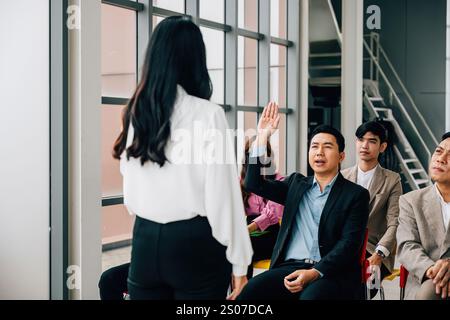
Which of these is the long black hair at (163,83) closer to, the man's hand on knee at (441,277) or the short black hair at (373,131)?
the man's hand on knee at (441,277)

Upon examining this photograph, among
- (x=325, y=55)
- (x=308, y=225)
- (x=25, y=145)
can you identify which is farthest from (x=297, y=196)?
(x=325, y=55)

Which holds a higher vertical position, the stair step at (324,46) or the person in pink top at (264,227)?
the stair step at (324,46)

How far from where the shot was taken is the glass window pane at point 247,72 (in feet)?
19.2

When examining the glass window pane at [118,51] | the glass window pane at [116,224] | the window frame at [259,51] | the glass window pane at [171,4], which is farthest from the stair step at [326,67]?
the glass window pane at [116,224]

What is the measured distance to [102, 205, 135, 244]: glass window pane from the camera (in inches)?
163

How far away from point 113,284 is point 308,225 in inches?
41.8

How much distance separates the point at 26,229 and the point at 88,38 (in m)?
1.14

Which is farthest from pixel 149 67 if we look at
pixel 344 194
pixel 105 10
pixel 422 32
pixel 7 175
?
pixel 422 32

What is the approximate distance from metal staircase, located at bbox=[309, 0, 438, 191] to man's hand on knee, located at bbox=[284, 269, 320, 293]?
12.9ft

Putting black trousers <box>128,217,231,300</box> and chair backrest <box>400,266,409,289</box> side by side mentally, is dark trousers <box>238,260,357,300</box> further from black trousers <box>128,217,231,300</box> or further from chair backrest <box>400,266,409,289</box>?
black trousers <box>128,217,231,300</box>

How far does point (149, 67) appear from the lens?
1979mm

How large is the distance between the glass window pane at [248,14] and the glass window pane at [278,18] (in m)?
→ 0.28

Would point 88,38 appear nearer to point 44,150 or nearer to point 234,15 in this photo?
point 44,150

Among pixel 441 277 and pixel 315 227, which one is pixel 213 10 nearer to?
pixel 315 227
